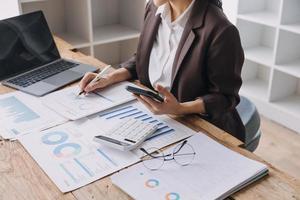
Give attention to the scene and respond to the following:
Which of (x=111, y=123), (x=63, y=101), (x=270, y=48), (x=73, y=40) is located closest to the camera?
(x=111, y=123)

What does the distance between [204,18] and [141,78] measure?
396 mm

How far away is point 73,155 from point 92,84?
1.38 feet

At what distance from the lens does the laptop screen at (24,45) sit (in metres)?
1.59

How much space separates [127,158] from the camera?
1.05m

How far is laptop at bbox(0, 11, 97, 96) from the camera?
153 cm

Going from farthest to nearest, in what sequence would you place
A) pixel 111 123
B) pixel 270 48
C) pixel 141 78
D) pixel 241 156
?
pixel 270 48 → pixel 141 78 → pixel 111 123 → pixel 241 156

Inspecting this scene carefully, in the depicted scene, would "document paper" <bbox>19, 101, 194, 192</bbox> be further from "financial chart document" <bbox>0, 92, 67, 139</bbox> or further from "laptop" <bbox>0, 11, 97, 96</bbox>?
"laptop" <bbox>0, 11, 97, 96</bbox>

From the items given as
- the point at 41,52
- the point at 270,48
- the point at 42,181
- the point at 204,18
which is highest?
the point at 204,18

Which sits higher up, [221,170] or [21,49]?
[21,49]

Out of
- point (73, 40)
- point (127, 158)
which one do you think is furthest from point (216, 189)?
point (73, 40)

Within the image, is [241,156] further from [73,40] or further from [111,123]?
[73,40]

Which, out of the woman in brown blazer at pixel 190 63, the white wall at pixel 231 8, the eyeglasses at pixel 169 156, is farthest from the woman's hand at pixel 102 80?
the white wall at pixel 231 8

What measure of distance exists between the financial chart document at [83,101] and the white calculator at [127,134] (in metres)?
0.16

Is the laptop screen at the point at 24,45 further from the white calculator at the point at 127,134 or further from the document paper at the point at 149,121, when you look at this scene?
the white calculator at the point at 127,134
